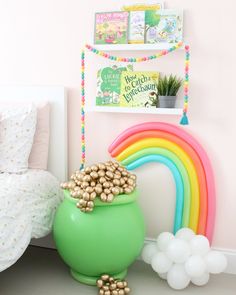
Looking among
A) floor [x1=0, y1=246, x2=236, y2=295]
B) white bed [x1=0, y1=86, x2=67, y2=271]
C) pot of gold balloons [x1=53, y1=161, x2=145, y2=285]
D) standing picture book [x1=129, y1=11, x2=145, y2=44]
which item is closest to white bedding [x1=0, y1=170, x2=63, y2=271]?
white bed [x1=0, y1=86, x2=67, y2=271]

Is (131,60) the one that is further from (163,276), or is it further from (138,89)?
(163,276)

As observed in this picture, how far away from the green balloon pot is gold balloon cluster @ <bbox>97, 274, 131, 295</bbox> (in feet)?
0.13

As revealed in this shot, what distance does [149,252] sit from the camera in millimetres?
2076

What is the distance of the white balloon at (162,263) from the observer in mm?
1975

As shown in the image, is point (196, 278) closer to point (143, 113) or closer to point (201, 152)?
point (201, 152)

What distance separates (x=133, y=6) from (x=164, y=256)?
1.33 meters

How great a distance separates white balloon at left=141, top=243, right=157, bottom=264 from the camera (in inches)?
81.4

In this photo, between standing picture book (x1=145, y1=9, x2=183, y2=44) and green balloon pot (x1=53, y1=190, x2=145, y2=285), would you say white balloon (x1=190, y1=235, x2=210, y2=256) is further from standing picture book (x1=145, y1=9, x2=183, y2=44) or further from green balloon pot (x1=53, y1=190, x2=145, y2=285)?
standing picture book (x1=145, y1=9, x2=183, y2=44)

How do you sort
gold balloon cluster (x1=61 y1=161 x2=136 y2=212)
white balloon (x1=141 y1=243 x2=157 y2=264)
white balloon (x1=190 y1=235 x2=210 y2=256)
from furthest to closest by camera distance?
white balloon (x1=141 y1=243 x2=157 y2=264)
white balloon (x1=190 y1=235 x2=210 y2=256)
gold balloon cluster (x1=61 y1=161 x2=136 y2=212)

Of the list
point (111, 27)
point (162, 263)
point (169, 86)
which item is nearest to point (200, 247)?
point (162, 263)

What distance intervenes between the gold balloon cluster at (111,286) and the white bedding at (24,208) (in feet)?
1.29

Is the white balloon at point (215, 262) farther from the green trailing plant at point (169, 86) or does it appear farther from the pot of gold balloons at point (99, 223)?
the green trailing plant at point (169, 86)

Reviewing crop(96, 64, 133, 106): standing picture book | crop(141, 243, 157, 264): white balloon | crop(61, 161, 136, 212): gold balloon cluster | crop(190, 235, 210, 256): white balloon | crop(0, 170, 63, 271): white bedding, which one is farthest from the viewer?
crop(96, 64, 133, 106): standing picture book

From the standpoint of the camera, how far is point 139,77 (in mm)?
2164
